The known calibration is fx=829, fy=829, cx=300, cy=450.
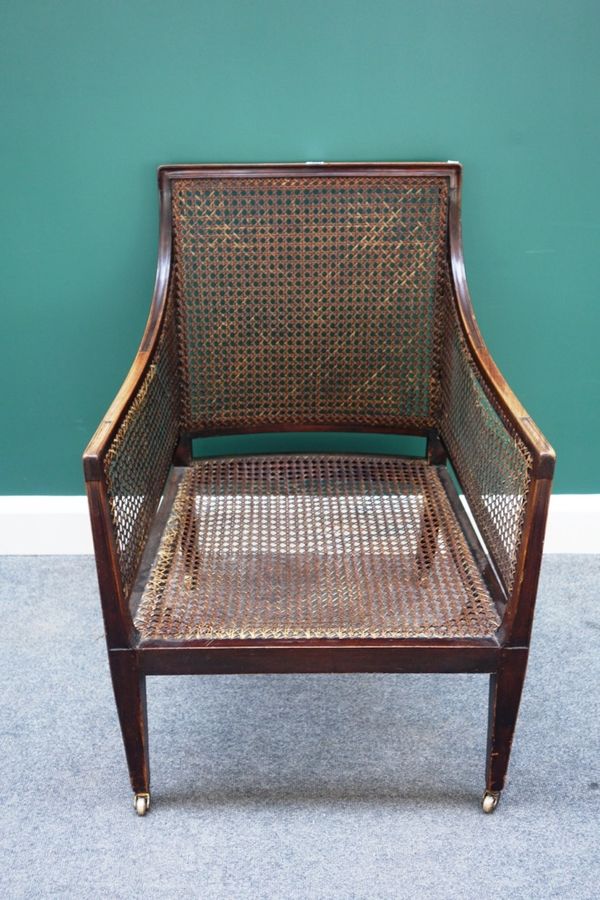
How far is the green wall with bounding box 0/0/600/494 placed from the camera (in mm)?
1270

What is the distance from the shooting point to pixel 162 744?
122 cm

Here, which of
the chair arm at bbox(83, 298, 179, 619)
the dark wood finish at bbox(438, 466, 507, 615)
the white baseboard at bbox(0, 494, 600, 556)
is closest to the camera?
the chair arm at bbox(83, 298, 179, 619)

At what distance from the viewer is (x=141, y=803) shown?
1.09 m

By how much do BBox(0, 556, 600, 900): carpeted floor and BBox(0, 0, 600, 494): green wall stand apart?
563mm

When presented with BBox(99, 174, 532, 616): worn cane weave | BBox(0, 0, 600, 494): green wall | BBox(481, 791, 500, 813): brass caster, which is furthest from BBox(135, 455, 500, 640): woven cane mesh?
BBox(0, 0, 600, 494): green wall

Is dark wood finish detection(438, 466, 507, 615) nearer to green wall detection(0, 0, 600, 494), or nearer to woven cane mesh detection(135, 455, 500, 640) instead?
woven cane mesh detection(135, 455, 500, 640)

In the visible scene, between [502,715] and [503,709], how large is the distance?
0.01 m

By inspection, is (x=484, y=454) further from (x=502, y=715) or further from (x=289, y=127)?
(x=289, y=127)

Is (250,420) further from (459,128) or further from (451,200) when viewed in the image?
(459,128)

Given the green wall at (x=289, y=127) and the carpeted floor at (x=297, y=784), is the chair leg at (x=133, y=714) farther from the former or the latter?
the green wall at (x=289, y=127)

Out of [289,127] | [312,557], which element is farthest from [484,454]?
[289,127]

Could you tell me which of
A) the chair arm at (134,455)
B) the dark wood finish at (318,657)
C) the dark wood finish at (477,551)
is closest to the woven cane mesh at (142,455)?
the chair arm at (134,455)

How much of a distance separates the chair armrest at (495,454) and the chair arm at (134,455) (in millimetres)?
422

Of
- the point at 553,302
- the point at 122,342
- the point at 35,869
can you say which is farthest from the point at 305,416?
the point at 35,869
